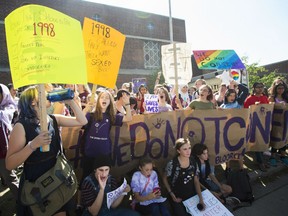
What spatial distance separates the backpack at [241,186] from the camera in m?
3.52

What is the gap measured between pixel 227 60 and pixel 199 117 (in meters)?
2.40

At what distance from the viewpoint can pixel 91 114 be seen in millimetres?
3119

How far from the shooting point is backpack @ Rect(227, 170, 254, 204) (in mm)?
3516

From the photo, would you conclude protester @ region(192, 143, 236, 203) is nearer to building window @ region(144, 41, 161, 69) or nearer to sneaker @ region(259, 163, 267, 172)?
sneaker @ region(259, 163, 267, 172)

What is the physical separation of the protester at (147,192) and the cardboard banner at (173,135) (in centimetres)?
60

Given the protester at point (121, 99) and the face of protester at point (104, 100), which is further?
the protester at point (121, 99)

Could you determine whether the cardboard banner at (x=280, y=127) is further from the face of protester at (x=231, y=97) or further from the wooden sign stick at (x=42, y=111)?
the wooden sign stick at (x=42, y=111)

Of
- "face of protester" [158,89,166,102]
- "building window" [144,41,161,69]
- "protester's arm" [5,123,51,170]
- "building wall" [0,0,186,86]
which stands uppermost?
"building wall" [0,0,186,86]

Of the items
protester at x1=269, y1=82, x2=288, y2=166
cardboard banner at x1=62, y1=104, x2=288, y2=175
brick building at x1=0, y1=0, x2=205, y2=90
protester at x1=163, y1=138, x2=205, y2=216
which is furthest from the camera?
brick building at x1=0, y1=0, x2=205, y2=90

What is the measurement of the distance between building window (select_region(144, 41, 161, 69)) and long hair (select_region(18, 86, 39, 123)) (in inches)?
844

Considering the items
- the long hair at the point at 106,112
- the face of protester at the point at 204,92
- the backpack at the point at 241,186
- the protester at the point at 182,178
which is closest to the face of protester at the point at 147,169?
the protester at the point at 182,178

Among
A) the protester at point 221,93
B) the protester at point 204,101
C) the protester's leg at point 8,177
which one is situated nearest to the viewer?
the protester's leg at point 8,177

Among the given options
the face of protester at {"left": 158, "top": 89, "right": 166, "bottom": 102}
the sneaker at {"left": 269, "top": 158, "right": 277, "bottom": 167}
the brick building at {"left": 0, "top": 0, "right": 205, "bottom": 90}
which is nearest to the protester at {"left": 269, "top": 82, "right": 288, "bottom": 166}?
the sneaker at {"left": 269, "top": 158, "right": 277, "bottom": 167}

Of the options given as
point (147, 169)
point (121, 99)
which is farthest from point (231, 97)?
point (147, 169)
